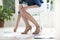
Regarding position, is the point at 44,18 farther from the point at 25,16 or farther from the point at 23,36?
the point at 23,36

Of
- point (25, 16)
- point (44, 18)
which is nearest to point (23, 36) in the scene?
point (25, 16)

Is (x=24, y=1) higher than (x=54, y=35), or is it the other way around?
(x=24, y=1)

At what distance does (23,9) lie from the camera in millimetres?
1925

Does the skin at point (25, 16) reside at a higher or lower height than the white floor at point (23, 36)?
higher

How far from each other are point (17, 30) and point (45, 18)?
0.50 metres

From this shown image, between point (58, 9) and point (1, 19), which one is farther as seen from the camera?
point (1, 19)

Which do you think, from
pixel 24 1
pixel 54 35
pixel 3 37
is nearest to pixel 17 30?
pixel 3 37

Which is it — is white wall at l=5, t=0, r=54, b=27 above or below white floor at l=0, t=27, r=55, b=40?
above

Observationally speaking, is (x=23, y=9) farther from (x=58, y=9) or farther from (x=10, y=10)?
(x=58, y=9)

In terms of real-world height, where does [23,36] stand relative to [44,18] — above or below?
below

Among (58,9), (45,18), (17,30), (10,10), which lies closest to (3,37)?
(17,30)

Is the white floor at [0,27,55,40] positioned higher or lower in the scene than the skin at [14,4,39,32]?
lower

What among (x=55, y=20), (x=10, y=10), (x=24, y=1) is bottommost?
(x=55, y=20)

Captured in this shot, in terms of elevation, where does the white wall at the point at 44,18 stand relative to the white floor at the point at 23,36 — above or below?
above
